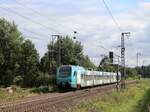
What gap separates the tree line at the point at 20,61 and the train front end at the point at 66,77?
2292cm

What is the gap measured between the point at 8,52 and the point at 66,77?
112ft

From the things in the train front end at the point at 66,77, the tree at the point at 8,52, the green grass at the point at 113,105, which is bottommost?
the green grass at the point at 113,105

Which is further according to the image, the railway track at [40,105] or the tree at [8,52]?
the tree at [8,52]

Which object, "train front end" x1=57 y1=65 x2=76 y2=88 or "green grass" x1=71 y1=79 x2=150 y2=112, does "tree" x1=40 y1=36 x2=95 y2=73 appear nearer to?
"train front end" x1=57 y1=65 x2=76 y2=88

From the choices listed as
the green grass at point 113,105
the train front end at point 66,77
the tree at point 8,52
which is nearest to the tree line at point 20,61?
the tree at point 8,52

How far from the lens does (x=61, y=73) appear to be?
54000 millimetres

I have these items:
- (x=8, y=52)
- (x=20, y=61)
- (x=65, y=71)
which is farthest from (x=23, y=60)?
(x=65, y=71)

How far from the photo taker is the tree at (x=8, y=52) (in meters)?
84.2

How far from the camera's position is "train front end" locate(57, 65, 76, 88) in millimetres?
53094

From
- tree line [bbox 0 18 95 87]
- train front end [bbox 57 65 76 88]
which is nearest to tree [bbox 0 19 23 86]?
tree line [bbox 0 18 95 87]

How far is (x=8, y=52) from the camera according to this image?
8519 centimetres

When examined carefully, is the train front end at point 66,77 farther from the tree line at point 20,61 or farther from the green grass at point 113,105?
the tree line at point 20,61

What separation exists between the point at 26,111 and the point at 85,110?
348cm

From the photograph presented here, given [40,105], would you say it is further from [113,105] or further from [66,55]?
[66,55]
